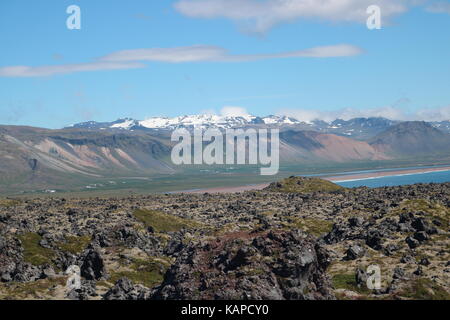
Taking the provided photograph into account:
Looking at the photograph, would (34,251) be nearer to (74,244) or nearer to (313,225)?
(74,244)

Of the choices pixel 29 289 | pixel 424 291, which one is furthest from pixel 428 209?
pixel 29 289

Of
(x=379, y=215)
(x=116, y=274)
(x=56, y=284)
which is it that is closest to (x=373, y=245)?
(x=379, y=215)

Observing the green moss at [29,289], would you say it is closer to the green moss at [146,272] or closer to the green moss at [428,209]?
the green moss at [146,272]

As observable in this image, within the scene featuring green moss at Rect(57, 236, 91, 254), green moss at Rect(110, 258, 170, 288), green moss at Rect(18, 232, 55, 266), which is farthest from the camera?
green moss at Rect(57, 236, 91, 254)

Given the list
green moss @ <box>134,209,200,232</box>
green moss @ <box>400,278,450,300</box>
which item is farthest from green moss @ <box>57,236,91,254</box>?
green moss @ <box>400,278,450,300</box>

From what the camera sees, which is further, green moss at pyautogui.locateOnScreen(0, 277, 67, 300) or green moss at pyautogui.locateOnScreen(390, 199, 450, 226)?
green moss at pyautogui.locateOnScreen(390, 199, 450, 226)

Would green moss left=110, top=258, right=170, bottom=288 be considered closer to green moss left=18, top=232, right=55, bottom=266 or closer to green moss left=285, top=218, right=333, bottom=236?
green moss left=18, top=232, right=55, bottom=266
